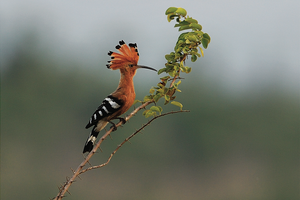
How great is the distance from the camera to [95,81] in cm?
2809

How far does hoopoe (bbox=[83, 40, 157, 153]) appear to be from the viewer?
5.54 feet

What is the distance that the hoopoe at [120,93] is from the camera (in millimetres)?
1688

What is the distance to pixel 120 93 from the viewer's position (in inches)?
68.7

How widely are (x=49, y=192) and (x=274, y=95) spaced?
24064mm

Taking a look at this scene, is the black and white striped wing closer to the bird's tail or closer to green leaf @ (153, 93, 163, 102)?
the bird's tail

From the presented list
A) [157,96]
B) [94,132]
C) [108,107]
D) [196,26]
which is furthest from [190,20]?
[94,132]

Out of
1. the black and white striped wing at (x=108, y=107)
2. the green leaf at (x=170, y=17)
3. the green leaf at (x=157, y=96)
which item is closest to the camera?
the green leaf at (x=157, y=96)

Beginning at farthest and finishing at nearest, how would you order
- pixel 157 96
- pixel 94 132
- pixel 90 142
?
pixel 94 132 → pixel 90 142 → pixel 157 96

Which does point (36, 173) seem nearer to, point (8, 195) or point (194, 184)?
point (8, 195)

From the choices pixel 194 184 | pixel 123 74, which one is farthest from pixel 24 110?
pixel 123 74

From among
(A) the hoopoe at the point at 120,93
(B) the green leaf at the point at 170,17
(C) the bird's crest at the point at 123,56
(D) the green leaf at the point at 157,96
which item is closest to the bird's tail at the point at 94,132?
(A) the hoopoe at the point at 120,93

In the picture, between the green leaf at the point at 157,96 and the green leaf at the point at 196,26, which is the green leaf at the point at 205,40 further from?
the green leaf at the point at 157,96

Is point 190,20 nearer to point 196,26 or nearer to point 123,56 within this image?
point 196,26

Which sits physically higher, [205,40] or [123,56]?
[205,40]
